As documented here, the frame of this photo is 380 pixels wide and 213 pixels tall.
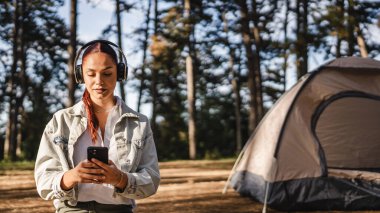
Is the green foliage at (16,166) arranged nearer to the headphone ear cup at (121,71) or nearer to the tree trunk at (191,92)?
the tree trunk at (191,92)

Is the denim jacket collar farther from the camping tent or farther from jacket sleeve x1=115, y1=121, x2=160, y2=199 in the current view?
the camping tent

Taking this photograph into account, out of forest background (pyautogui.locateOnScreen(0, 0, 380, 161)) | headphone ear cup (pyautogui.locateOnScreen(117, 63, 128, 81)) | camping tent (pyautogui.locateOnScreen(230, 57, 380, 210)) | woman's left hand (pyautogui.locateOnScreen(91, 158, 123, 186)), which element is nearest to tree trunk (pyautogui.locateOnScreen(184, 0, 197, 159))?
forest background (pyautogui.locateOnScreen(0, 0, 380, 161))

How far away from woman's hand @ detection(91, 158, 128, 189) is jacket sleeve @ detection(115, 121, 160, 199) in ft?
0.10

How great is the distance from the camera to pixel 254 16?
690 inches

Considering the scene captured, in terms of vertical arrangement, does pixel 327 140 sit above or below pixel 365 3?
below

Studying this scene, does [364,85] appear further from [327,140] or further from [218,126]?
[218,126]

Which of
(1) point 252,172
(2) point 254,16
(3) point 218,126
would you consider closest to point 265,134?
(1) point 252,172

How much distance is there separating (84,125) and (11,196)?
21.0 feet

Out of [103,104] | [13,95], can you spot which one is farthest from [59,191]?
[13,95]

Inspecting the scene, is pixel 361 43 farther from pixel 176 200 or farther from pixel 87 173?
pixel 87 173

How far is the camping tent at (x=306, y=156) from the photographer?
244 inches

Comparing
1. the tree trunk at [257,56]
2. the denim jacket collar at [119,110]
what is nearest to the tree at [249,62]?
the tree trunk at [257,56]

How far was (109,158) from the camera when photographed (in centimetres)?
167

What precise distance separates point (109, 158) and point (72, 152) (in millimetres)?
135
